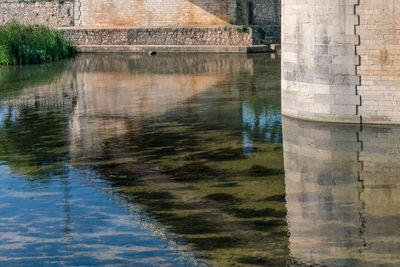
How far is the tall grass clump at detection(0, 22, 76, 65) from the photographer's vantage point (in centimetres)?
2580

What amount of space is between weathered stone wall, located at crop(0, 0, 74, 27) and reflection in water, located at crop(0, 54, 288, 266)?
16711 mm

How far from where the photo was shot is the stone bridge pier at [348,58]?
1173cm

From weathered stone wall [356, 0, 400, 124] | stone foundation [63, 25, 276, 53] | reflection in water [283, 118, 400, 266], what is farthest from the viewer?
stone foundation [63, 25, 276, 53]

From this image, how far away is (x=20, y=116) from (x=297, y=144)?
20.7 feet

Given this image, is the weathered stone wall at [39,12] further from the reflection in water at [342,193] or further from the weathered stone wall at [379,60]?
the weathered stone wall at [379,60]

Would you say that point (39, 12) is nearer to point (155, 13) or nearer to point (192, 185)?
point (155, 13)

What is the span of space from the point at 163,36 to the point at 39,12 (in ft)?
27.3

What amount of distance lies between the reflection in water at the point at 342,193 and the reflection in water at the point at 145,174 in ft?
0.79

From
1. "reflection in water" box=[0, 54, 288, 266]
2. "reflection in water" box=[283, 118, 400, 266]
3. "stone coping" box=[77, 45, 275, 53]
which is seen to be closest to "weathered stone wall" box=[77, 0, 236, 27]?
"stone coping" box=[77, 45, 275, 53]

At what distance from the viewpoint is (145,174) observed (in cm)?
970

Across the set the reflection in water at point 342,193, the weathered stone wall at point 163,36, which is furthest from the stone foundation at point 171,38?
the reflection in water at point 342,193

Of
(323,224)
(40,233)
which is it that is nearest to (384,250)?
(323,224)

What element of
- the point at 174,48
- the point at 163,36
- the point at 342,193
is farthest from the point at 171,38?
the point at 342,193

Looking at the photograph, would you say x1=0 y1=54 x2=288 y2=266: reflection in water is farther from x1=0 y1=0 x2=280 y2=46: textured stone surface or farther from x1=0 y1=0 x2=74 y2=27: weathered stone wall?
x1=0 y1=0 x2=74 y2=27: weathered stone wall
